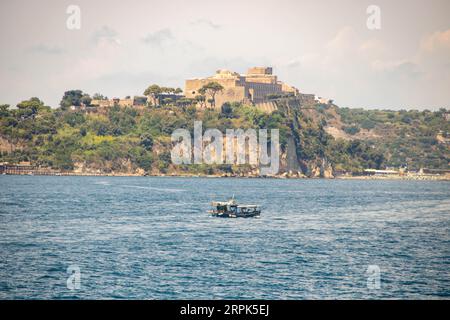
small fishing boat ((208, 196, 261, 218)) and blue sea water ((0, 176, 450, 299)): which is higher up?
small fishing boat ((208, 196, 261, 218))

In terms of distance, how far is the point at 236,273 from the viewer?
61.5 m

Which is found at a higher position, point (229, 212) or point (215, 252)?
point (229, 212)

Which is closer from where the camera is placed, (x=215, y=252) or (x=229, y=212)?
(x=215, y=252)

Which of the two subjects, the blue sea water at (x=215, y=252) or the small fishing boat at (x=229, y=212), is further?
the small fishing boat at (x=229, y=212)

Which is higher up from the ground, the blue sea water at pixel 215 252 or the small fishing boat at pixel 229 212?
the small fishing boat at pixel 229 212

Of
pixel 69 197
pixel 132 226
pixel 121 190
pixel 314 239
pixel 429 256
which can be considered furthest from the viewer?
pixel 121 190

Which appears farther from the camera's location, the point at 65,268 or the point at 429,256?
the point at 429,256

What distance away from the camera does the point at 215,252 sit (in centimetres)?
7075

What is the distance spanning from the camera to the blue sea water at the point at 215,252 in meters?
56.3

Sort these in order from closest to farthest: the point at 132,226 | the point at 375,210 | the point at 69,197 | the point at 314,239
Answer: the point at 314,239 < the point at 132,226 < the point at 375,210 < the point at 69,197

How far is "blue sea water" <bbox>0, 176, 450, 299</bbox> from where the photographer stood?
5628 cm
